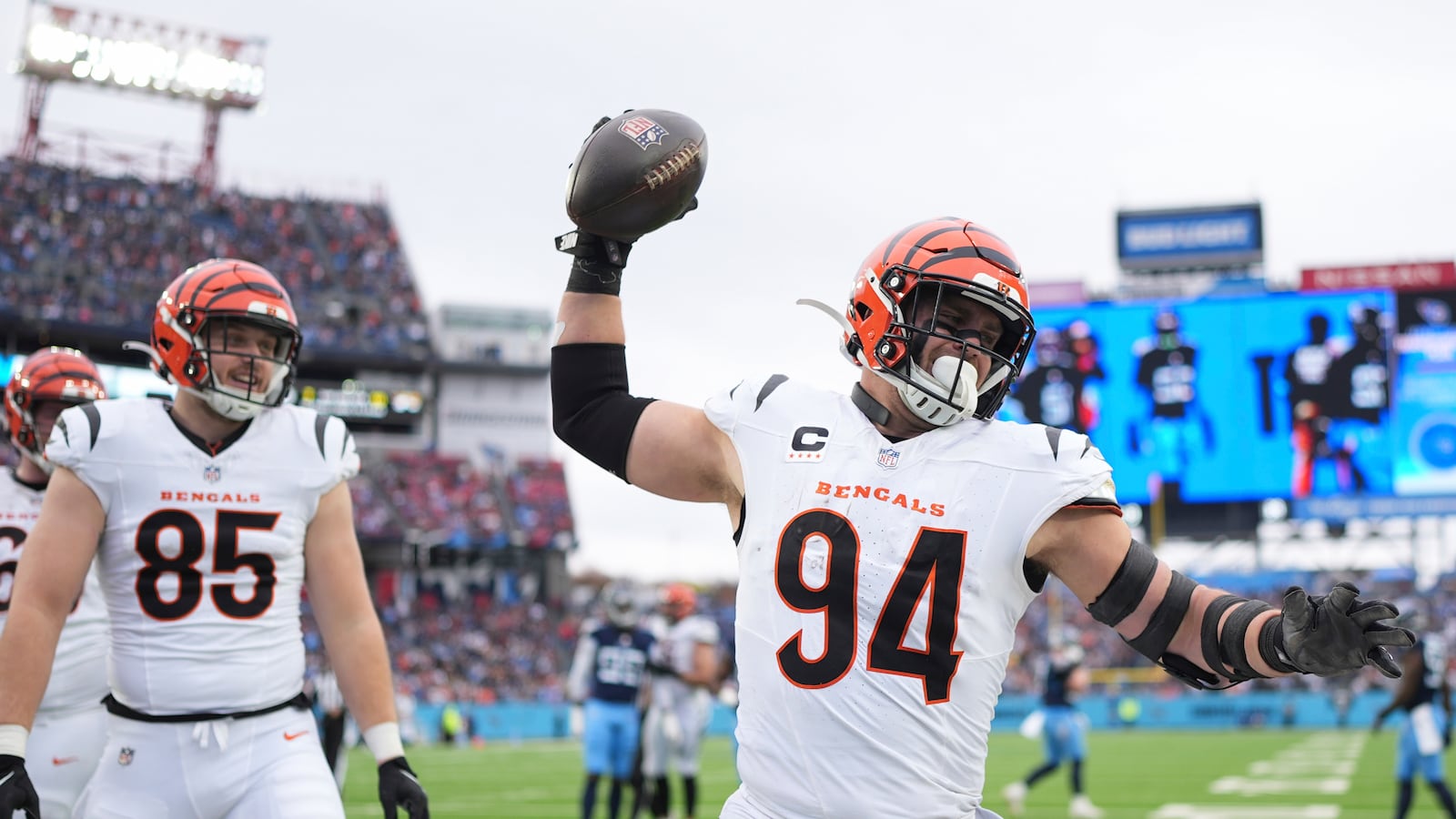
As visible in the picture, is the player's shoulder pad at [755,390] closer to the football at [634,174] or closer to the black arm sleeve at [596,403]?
the black arm sleeve at [596,403]

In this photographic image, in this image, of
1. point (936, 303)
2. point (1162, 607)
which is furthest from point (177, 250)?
point (1162, 607)

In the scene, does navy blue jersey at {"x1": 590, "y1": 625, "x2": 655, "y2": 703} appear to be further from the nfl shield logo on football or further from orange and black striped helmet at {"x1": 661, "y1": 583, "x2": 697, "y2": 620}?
the nfl shield logo on football

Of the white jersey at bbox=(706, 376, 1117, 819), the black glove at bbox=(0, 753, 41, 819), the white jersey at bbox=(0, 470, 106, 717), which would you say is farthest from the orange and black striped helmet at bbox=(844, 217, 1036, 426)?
the white jersey at bbox=(0, 470, 106, 717)

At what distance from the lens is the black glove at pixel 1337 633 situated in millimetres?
2320

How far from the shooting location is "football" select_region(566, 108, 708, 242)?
2.89m

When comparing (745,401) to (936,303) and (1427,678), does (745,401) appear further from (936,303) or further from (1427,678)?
(1427,678)

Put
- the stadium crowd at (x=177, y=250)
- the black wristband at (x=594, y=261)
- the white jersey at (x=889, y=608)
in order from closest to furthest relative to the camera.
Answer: the white jersey at (x=889, y=608) → the black wristband at (x=594, y=261) → the stadium crowd at (x=177, y=250)

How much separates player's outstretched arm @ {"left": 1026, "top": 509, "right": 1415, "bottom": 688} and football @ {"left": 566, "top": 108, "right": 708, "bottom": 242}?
1027 mm

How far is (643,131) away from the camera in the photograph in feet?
9.64

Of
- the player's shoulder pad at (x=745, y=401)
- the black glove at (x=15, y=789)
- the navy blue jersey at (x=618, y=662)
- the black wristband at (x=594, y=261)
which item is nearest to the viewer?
the player's shoulder pad at (x=745, y=401)

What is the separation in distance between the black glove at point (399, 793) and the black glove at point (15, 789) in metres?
0.85

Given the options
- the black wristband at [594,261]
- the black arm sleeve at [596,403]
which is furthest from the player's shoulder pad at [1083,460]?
the black wristband at [594,261]

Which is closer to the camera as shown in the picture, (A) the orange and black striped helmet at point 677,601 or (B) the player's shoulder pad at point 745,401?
(B) the player's shoulder pad at point 745,401

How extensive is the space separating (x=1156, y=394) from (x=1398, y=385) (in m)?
4.41
